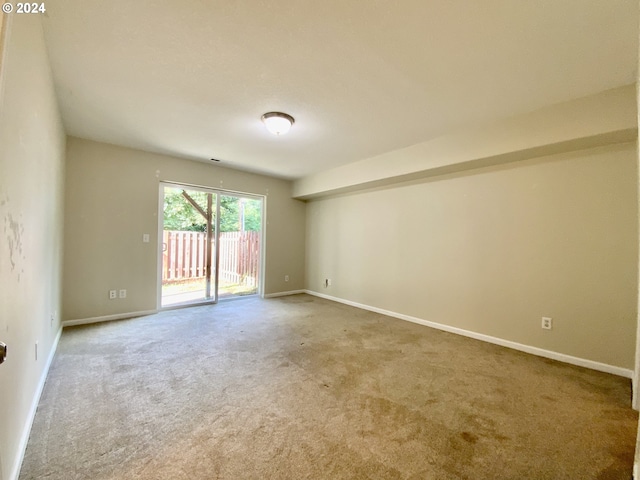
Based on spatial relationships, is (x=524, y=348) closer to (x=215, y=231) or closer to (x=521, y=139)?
(x=521, y=139)

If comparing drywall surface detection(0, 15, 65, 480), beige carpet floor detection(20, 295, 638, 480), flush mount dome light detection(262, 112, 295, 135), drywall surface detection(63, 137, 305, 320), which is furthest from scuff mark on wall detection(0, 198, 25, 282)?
drywall surface detection(63, 137, 305, 320)

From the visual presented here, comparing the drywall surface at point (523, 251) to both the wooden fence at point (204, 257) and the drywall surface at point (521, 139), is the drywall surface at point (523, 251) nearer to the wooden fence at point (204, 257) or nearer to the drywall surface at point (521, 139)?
the drywall surface at point (521, 139)

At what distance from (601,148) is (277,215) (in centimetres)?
472

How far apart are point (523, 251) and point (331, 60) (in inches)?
111

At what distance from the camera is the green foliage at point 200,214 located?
4.39m

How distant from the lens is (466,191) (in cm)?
348

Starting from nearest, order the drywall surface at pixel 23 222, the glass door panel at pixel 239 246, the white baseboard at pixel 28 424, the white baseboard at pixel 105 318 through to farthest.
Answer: the drywall surface at pixel 23 222 → the white baseboard at pixel 28 424 → the white baseboard at pixel 105 318 → the glass door panel at pixel 239 246

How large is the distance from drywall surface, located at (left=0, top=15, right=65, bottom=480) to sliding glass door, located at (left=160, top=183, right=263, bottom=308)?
2.08 metres

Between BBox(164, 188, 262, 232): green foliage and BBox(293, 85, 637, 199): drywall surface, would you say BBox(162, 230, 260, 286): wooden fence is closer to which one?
BBox(164, 188, 262, 232): green foliage

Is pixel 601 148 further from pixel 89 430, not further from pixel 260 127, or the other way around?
pixel 89 430

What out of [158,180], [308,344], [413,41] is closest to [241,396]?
[308,344]

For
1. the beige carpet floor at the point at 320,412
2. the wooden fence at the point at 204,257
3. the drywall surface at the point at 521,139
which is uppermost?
the drywall surface at the point at 521,139

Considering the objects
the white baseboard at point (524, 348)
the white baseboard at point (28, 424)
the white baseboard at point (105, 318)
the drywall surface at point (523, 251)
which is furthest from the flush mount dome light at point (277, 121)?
the white baseboard at point (105, 318)

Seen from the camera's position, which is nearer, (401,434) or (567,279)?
(401,434)
